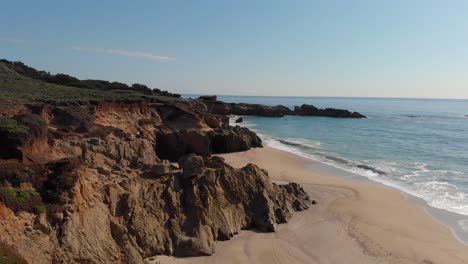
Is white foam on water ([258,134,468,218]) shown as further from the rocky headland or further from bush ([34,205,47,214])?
bush ([34,205,47,214])

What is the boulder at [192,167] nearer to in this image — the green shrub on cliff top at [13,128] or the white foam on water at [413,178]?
the green shrub on cliff top at [13,128]

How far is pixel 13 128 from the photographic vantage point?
14.3 meters

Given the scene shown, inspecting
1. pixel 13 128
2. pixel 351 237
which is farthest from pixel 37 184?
pixel 351 237

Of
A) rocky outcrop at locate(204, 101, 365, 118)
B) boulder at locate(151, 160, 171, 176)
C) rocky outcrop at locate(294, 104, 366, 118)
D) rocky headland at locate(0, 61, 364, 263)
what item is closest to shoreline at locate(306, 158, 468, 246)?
rocky headland at locate(0, 61, 364, 263)

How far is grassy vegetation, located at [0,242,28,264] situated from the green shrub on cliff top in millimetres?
5698

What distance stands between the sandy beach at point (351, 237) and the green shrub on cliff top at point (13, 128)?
648 cm

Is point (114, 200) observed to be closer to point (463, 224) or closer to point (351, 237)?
point (351, 237)

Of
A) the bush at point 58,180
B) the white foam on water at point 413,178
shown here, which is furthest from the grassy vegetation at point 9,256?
the white foam on water at point 413,178

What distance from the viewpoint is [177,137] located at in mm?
30562

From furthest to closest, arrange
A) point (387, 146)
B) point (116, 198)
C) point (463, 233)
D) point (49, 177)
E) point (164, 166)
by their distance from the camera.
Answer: point (387, 146)
point (463, 233)
point (164, 166)
point (116, 198)
point (49, 177)

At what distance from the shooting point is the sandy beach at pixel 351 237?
14.8 m

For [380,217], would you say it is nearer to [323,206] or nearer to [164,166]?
[323,206]

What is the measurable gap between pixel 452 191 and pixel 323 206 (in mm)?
10267

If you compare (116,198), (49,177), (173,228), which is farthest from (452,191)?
(49,177)
